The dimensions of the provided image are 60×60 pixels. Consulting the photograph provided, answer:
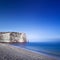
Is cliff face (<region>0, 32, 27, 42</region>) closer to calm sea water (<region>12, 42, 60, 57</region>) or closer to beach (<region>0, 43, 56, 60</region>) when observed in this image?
calm sea water (<region>12, 42, 60, 57</region>)

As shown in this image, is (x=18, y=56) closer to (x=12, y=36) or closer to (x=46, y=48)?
(x=46, y=48)

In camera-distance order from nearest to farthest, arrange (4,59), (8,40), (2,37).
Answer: (4,59), (2,37), (8,40)

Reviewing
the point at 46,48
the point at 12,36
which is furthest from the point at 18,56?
the point at 12,36

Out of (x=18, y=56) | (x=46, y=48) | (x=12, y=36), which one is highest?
(x=12, y=36)

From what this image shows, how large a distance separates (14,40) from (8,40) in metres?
2.66

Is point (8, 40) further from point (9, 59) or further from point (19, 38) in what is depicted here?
point (9, 59)

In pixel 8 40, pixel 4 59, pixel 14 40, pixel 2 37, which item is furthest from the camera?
pixel 14 40

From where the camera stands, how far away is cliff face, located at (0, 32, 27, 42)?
20806 millimetres

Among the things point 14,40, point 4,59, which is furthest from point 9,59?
point 14,40

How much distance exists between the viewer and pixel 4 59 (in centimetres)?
Answer: 376

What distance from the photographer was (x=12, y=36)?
2361 centimetres

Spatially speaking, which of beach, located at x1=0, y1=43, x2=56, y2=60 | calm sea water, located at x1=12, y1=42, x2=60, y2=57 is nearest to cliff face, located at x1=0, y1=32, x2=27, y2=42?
calm sea water, located at x1=12, y1=42, x2=60, y2=57

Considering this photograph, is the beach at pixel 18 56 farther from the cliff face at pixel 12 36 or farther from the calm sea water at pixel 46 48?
the cliff face at pixel 12 36

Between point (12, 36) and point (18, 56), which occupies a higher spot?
point (12, 36)
